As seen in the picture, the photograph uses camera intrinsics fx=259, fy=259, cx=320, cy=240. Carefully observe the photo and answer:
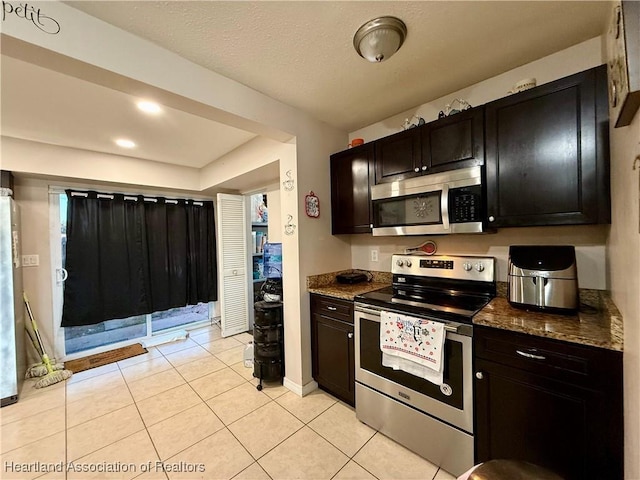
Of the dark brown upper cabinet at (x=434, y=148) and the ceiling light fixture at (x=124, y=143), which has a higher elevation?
the ceiling light fixture at (x=124, y=143)

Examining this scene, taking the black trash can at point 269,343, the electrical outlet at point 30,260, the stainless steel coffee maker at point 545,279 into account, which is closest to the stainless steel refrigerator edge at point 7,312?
the electrical outlet at point 30,260

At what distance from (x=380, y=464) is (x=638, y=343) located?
149 centimetres

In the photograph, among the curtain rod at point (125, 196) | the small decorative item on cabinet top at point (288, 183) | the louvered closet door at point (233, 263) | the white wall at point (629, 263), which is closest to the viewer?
the white wall at point (629, 263)

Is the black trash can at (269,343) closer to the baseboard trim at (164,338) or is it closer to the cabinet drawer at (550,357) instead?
the cabinet drawer at (550,357)

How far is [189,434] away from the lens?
1896 millimetres

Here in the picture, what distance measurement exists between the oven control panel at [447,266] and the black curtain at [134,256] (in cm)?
311

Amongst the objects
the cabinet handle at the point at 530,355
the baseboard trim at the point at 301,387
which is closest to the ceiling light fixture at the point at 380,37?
the cabinet handle at the point at 530,355

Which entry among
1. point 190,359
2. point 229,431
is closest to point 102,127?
point 190,359

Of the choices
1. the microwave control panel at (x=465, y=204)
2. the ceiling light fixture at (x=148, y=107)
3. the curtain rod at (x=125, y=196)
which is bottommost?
the microwave control panel at (x=465, y=204)

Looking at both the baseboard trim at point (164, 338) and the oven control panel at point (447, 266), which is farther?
the baseboard trim at point (164, 338)

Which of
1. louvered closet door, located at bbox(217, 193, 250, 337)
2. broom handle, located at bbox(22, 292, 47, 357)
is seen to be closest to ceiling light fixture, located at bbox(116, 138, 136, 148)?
louvered closet door, located at bbox(217, 193, 250, 337)

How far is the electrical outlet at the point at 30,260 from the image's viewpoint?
289 centimetres

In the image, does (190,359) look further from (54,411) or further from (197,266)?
(197,266)

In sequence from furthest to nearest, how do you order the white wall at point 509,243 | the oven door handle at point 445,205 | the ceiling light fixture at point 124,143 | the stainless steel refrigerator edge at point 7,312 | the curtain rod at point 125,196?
the curtain rod at point 125,196 < the ceiling light fixture at point 124,143 < the stainless steel refrigerator edge at point 7,312 < the oven door handle at point 445,205 < the white wall at point 509,243
